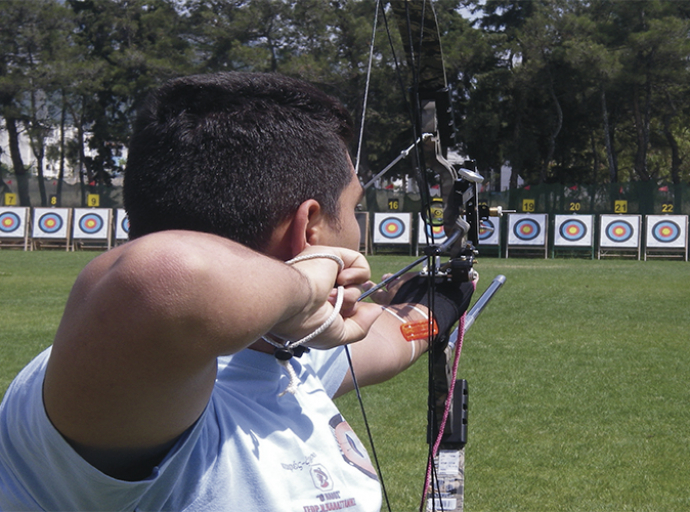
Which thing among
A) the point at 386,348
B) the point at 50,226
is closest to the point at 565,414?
the point at 386,348

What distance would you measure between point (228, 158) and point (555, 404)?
3.84m

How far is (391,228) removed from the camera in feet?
59.9

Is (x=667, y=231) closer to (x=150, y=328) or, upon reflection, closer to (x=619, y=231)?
(x=619, y=231)

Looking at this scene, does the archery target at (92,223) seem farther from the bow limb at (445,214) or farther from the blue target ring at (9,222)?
the bow limb at (445,214)

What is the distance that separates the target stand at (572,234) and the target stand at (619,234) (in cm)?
26

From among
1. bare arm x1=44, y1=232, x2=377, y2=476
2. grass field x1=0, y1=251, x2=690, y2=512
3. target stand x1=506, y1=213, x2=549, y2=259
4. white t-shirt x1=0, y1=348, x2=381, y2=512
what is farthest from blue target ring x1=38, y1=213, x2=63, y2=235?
bare arm x1=44, y1=232, x2=377, y2=476

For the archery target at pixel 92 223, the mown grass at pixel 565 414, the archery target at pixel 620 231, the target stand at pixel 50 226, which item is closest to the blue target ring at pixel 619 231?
the archery target at pixel 620 231

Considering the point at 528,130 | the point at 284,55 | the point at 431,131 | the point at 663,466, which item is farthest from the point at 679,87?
the point at 431,131

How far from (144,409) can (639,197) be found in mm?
19461

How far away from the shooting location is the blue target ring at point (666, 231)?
16.7m

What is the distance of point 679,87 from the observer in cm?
2148

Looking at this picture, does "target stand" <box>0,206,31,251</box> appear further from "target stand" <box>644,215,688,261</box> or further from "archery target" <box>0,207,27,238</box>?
"target stand" <box>644,215,688,261</box>

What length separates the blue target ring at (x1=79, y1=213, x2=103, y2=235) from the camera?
18438 mm

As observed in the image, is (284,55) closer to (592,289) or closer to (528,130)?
(528,130)
